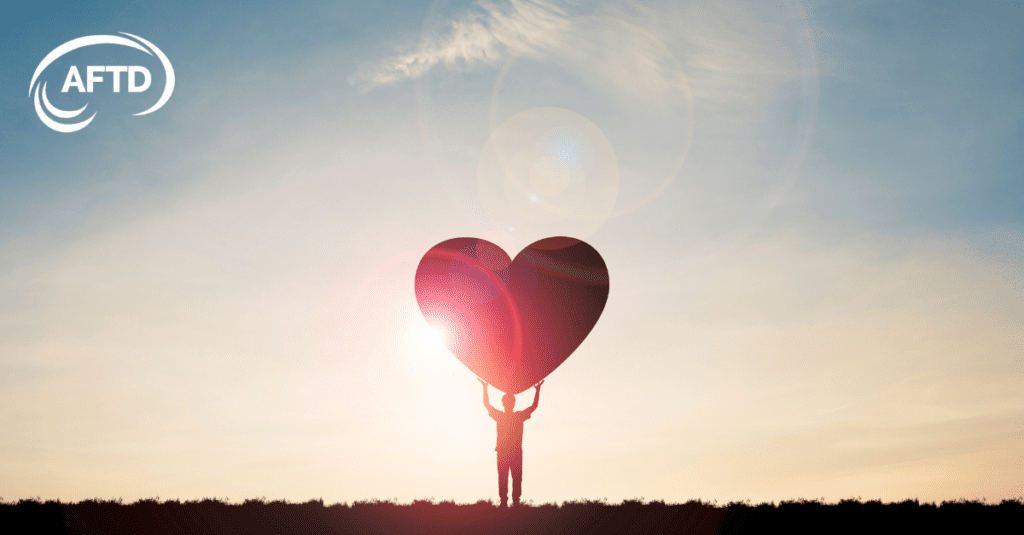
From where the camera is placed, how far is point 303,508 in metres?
13.6

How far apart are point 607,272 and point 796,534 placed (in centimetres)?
696

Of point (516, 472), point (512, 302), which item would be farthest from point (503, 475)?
point (512, 302)

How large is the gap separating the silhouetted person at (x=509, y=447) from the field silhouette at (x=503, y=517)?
1.40m

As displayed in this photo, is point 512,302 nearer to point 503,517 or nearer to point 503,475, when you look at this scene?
point 503,475

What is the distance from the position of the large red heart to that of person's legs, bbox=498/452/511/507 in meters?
1.37

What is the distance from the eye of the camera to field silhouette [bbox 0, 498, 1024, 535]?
1242cm

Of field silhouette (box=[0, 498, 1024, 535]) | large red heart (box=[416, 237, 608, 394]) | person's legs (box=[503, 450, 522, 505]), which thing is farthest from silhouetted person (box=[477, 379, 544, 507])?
field silhouette (box=[0, 498, 1024, 535])

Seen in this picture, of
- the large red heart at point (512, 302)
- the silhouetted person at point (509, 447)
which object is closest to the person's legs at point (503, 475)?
the silhouetted person at point (509, 447)

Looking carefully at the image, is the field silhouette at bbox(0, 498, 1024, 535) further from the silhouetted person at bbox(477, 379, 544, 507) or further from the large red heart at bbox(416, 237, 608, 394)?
the large red heart at bbox(416, 237, 608, 394)

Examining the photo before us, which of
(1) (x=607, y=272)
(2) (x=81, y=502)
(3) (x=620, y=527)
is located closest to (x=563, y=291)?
(1) (x=607, y=272)

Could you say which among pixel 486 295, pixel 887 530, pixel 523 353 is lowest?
pixel 887 530

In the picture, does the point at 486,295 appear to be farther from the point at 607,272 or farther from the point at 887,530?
the point at 887,530

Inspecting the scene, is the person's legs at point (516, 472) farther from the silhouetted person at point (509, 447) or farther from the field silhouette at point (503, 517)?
the field silhouette at point (503, 517)

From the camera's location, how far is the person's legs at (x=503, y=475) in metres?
15.1
